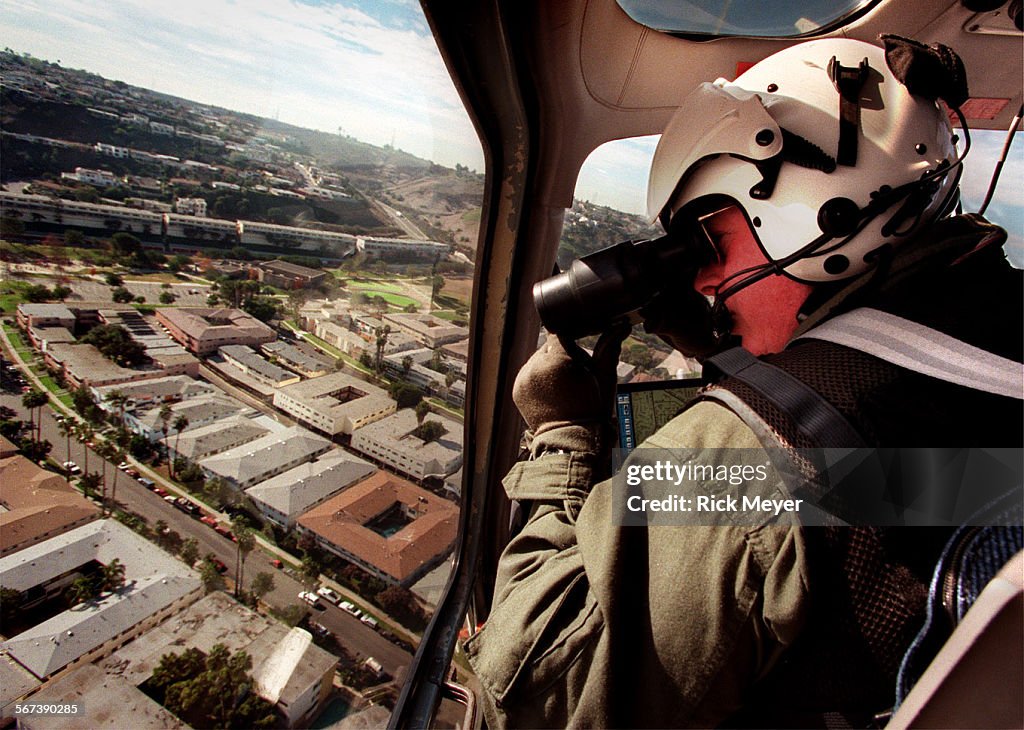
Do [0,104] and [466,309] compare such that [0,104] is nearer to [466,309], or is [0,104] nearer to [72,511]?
[72,511]

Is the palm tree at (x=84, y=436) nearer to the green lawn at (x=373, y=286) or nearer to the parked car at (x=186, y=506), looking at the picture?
the parked car at (x=186, y=506)

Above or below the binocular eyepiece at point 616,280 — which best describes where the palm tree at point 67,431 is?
below

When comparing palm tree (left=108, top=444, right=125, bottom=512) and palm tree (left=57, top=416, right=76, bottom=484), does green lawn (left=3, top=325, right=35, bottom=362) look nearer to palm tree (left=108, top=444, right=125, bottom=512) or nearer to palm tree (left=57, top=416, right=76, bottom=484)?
palm tree (left=57, top=416, right=76, bottom=484)

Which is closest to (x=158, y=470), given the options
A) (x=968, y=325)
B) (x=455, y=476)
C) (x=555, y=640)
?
(x=555, y=640)

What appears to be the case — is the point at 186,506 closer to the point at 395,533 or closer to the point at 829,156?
the point at 395,533

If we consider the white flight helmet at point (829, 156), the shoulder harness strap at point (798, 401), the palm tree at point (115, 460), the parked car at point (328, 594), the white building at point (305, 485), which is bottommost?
the parked car at point (328, 594)

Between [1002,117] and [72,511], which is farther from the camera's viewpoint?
[1002,117]

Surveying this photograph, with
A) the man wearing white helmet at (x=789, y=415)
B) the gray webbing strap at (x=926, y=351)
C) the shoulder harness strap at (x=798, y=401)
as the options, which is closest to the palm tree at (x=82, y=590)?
the man wearing white helmet at (x=789, y=415)

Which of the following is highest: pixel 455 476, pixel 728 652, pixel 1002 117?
pixel 1002 117
